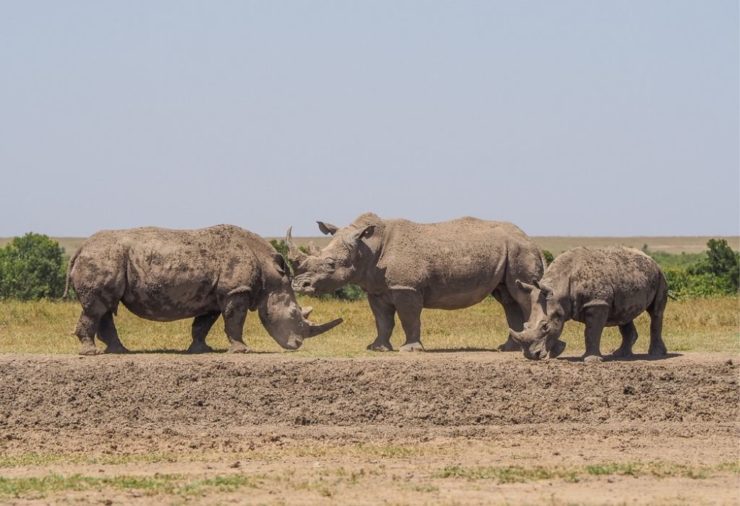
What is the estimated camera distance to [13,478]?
14.2 metres

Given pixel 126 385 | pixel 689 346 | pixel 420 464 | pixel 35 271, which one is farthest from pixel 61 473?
pixel 35 271

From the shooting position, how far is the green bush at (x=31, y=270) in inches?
1578

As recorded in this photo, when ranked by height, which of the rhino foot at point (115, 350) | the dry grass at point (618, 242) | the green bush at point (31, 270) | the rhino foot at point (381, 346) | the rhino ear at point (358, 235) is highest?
the rhino ear at point (358, 235)

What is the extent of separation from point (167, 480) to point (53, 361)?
7.53 metres

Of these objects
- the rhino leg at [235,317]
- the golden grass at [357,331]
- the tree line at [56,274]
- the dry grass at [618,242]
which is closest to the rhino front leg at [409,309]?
the golden grass at [357,331]

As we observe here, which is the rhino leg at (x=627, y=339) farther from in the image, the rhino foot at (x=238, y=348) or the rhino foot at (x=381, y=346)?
the rhino foot at (x=238, y=348)

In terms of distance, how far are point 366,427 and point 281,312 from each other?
6.12 meters

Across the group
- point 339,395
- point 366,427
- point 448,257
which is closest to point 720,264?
point 448,257

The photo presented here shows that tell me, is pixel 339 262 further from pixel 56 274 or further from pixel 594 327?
pixel 56 274

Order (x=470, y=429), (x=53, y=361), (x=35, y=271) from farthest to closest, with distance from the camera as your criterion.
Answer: (x=35, y=271) < (x=53, y=361) < (x=470, y=429)

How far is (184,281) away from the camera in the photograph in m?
22.5

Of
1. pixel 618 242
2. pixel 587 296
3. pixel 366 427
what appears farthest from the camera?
pixel 618 242

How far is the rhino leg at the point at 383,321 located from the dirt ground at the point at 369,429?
4.40 ft

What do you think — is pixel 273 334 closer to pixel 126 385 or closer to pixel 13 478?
pixel 126 385
